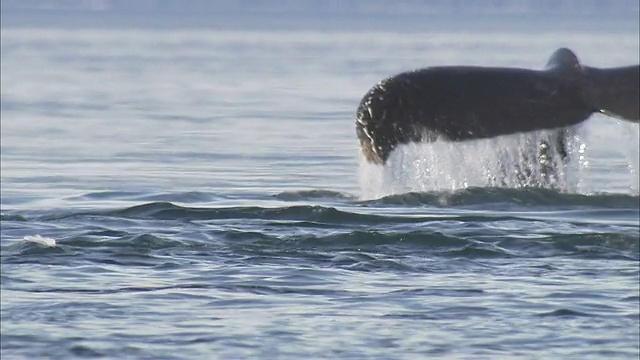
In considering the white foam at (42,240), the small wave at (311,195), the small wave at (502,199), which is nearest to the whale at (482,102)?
the small wave at (502,199)

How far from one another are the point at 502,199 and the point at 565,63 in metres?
1.64

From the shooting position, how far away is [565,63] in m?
10.1

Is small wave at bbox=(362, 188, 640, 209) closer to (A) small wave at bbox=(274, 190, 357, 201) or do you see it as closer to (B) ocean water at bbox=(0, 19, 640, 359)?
(B) ocean water at bbox=(0, 19, 640, 359)

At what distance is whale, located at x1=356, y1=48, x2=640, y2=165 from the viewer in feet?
31.1

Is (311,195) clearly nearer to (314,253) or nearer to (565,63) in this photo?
(314,253)

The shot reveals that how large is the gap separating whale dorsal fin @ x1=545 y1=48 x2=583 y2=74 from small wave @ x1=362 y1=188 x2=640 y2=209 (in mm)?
1366

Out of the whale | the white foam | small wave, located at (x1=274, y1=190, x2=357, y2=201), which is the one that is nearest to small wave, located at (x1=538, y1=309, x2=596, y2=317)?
the whale

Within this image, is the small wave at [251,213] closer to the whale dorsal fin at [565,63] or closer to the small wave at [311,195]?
the small wave at [311,195]

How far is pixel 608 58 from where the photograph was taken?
41938 mm

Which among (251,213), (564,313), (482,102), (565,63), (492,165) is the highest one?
Result: (565,63)

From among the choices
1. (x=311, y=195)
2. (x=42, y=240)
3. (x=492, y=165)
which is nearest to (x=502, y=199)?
(x=492, y=165)

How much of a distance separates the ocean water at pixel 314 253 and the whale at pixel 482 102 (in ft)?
0.79

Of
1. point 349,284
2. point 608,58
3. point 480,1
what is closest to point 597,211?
point 349,284

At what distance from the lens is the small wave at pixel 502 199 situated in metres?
11.5
